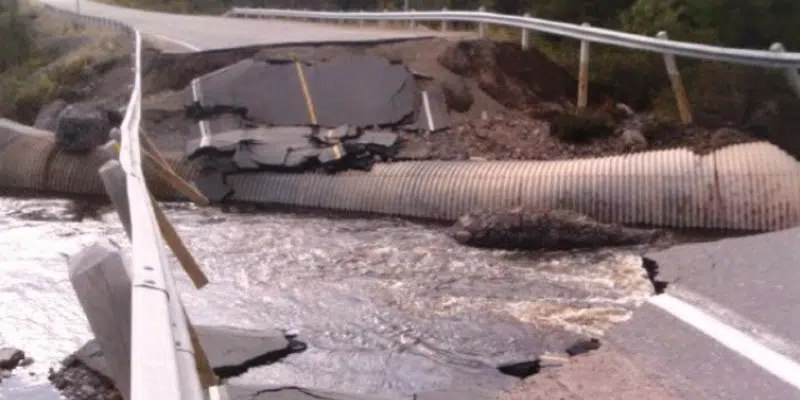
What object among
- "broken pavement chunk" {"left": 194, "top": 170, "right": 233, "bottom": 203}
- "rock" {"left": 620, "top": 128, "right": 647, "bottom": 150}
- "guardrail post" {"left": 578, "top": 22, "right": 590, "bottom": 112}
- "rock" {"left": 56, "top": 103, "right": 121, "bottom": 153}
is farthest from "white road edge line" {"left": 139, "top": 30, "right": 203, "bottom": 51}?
"rock" {"left": 620, "top": 128, "right": 647, "bottom": 150}

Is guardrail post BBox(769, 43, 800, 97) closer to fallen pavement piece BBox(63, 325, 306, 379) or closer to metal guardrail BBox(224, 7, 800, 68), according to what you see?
metal guardrail BBox(224, 7, 800, 68)

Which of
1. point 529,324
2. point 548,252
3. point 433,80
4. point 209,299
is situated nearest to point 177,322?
point 529,324

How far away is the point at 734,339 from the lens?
19.2 ft

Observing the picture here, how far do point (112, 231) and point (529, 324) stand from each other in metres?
6.20

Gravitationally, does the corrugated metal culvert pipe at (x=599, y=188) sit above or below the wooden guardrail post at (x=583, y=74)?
below

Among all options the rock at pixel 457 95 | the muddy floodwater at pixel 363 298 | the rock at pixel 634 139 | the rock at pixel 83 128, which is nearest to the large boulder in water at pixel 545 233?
the muddy floodwater at pixel 363 298

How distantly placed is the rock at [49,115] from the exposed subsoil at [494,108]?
172 centimetres

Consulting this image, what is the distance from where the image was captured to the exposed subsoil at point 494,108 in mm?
13633

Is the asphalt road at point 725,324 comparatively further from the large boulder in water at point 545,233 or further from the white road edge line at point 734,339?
the large boulder in water at point 545,233

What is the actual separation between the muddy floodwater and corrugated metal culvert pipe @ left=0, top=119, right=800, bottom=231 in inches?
33.0

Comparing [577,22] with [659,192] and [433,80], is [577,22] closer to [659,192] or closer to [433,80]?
[433,80]

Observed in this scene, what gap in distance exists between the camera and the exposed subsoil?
1363 cm

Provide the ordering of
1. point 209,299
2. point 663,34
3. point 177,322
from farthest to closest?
1. point 663,34
2. point 209,299
3. point 177,322

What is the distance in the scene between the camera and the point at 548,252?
1093 centimetres
